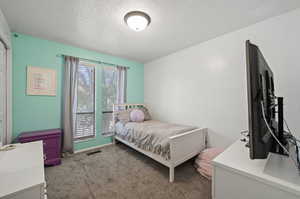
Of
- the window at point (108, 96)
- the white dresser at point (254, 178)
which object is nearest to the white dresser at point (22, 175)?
the white dresser at point (254, 178)

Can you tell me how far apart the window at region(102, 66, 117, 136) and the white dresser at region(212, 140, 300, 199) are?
286 cm

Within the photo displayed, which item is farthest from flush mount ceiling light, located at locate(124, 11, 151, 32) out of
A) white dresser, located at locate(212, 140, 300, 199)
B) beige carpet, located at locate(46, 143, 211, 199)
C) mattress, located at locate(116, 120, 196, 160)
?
beige carpet, located at locate(46, 143, 211, 199)

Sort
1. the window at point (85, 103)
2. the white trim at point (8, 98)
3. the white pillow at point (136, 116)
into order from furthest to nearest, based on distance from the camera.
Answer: the white pillow at point (136, 116), the window at point (85, 103), the white trim at point (8, 98)

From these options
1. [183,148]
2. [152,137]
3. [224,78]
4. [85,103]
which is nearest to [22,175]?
[152,137]

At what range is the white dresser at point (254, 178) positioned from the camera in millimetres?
709

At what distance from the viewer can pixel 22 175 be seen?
87cm

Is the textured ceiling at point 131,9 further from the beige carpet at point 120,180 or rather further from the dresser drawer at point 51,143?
the beige carpet at point 120,180

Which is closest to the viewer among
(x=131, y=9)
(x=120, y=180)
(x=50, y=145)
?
(x=131, y=9)

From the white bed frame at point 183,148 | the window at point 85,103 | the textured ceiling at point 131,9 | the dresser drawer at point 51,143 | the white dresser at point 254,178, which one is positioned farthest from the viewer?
the window at point 85,103

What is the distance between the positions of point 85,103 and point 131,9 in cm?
229

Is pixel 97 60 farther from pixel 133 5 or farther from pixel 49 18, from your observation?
pixel 133 5

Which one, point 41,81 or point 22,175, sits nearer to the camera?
point 22,175

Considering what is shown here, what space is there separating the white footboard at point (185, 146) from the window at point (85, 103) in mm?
2170

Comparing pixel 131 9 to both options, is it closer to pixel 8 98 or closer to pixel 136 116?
pixel 136 116
